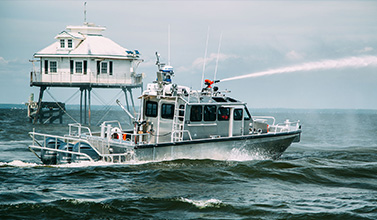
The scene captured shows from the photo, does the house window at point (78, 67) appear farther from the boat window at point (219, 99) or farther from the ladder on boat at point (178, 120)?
the ladder on boat at point (178, 120)

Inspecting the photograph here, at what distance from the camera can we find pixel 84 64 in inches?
1678

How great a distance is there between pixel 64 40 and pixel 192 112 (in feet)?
90.7

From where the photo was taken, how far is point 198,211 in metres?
13.5

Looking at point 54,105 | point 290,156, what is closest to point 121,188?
point 290,156

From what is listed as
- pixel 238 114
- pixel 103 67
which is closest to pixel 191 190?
pixel 238 114

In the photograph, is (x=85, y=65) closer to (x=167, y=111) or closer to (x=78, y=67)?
(x=78, y=67)

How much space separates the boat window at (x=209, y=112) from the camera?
19828 millimetres

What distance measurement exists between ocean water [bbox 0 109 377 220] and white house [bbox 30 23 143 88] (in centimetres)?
2360

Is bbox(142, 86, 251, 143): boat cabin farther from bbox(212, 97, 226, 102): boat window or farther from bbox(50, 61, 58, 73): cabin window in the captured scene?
bbox(50, 61, 58, 73): cabin window

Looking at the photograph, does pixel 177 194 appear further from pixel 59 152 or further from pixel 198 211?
pixel 59 152

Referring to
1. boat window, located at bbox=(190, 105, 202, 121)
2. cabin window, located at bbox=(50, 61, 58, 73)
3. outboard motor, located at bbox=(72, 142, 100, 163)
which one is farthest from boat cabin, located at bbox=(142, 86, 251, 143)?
cabin window, located at bbox=(50, 61, 58, 73)

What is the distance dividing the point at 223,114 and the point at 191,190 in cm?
535

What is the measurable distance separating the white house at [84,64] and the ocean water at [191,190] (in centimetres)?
2360

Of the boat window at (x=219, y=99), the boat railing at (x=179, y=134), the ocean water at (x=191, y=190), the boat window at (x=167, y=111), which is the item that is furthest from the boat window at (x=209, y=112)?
the ocean water at (x=191, y=190)
